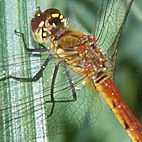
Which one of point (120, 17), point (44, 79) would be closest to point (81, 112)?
point (44, 79)

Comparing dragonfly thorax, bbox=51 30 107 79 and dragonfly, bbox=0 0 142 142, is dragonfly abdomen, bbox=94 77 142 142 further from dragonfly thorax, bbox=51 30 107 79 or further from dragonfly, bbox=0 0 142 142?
dragonfly thorax, bbox=51 30 107 79

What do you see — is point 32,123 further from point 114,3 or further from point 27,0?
point 114,3

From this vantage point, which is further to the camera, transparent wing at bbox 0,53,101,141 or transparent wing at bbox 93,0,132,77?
transparent wing at bbox 93,0,132,77

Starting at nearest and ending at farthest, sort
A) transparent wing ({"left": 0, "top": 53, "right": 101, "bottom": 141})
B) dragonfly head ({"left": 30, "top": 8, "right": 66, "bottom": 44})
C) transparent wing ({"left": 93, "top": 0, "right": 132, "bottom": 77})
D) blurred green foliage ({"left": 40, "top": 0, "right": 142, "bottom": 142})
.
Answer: transparent wing ({"left": 0, "top": 53, "right": 101, "bottom": 141}) < dragonfly head ({"left": 30, "top": 8, "right": 66, "bottom": 44}) < transparent wing ({"left": 93, "top": 0, "right": 132, "bottom": 77}) < blurred green foliage ({"left": 40, "top": 0, "right": 142, "bottom": 142})

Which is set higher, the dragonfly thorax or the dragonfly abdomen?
the dragonfly thorax

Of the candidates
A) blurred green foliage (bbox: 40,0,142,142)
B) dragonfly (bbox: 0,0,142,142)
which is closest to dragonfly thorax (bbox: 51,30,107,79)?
dragonfly (bbox: 0,0,142,142)

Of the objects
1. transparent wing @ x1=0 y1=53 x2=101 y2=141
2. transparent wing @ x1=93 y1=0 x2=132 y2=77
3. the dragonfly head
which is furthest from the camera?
transparent wing @ x1=93 y1=0 x2=132 y2=77

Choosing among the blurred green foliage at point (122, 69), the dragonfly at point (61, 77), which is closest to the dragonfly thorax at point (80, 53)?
the dragonfly at point (61, 77)

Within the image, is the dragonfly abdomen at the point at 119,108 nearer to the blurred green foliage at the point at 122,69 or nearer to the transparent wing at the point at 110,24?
the transparent wing at the point at 110,24
